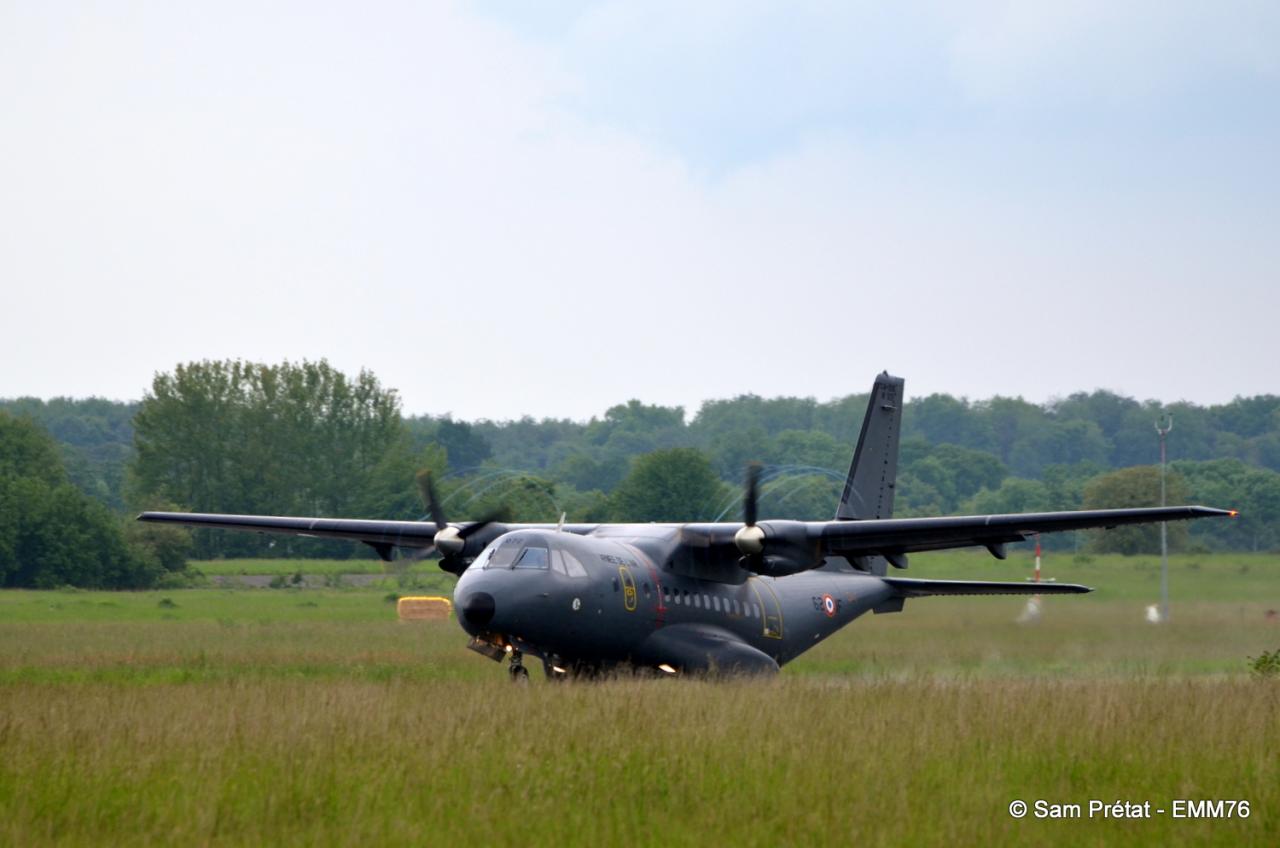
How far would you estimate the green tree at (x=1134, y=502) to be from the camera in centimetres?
4269

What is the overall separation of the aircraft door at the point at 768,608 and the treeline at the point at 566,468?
2061 millimetres

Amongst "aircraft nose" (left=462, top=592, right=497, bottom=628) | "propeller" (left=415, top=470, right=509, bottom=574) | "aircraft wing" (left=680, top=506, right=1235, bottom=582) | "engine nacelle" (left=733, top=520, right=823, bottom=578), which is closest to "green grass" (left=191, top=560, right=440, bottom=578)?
"propeller" (left=415, top=470, right=509, bottom=574)

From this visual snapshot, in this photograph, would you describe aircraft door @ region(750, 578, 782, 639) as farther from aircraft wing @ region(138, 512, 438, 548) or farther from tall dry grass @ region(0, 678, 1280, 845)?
tall dry grass @ region(0, 678, 1280, 845)

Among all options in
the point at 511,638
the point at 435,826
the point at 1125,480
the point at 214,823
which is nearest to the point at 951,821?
the point at 435,826

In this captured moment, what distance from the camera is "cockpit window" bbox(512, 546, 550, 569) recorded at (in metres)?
19.7

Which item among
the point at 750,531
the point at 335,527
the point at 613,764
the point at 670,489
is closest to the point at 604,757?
the point at 613,764

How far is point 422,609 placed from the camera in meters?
40.6

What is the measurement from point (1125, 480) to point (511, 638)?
45.8 meters

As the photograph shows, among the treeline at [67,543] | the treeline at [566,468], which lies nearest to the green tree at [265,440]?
the treeline at [566,468]

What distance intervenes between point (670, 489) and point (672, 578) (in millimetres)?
20289

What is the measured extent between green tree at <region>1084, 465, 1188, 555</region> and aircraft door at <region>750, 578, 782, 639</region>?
70.0ft

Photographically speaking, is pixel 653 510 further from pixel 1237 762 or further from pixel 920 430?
pixel 920 430

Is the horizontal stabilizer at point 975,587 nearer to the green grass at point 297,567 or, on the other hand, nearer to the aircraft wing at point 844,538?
the aircraft wing at point 844,538

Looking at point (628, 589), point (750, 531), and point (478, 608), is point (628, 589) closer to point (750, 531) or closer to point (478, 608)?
point (750, 531)
